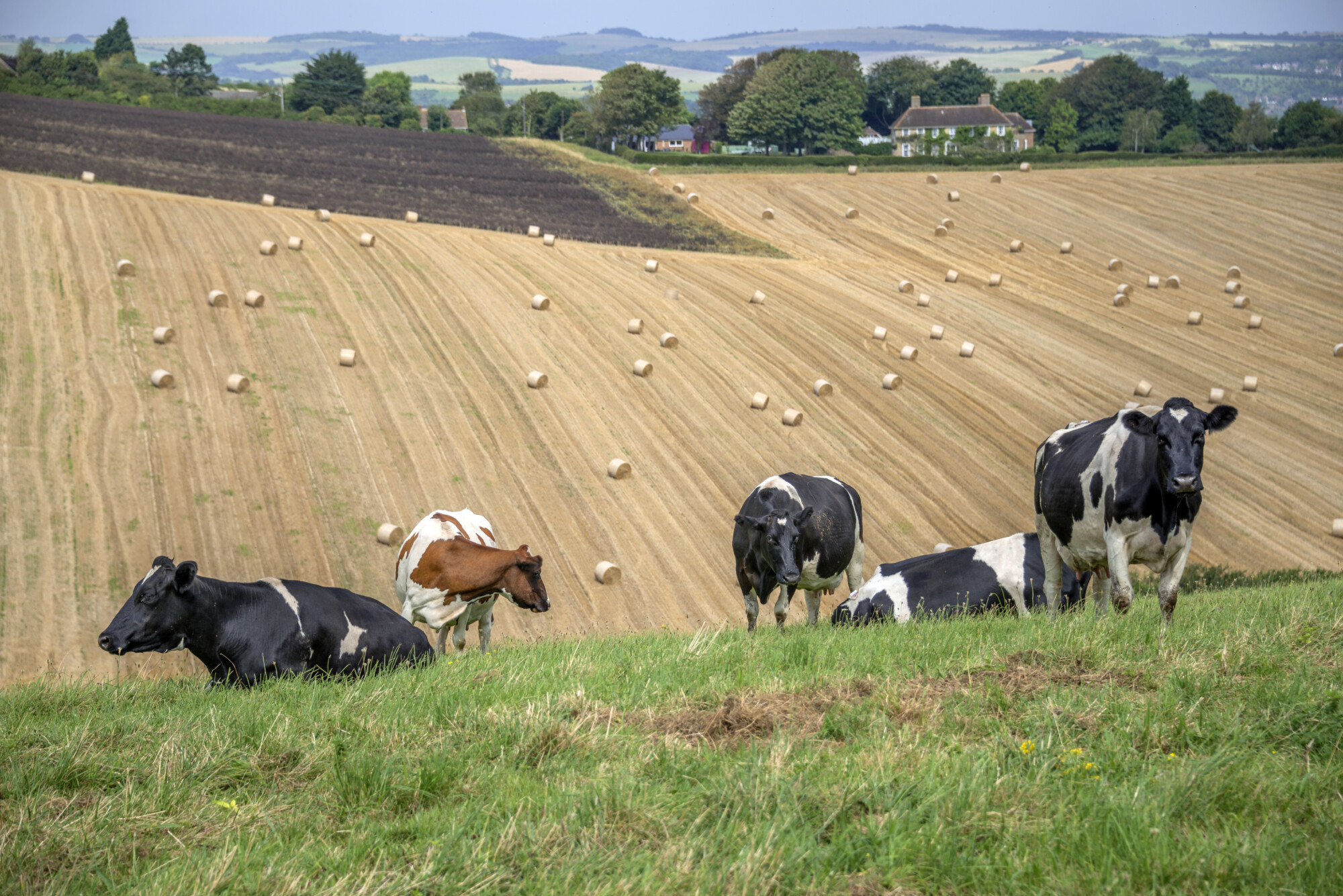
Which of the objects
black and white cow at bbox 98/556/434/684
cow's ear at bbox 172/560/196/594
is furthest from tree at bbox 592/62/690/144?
cow's ear at bbox 172/560/196/594

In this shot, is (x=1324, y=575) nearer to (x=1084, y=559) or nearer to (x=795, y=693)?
(x=1084, y=559)

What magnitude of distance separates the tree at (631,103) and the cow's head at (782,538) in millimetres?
76588

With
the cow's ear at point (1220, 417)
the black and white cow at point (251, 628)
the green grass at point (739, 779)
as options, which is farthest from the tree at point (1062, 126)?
the green grass at point (739, 779)

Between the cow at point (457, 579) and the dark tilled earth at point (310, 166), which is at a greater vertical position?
the dark tilled earth at point (310, 166)

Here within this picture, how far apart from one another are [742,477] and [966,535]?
4.60 metres

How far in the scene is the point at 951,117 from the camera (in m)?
132

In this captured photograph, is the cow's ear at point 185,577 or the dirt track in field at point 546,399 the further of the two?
the dirt track in field at point 546,399

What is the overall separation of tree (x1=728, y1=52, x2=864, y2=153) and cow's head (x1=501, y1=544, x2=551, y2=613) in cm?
8688

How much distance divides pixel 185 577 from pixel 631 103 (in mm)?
80989

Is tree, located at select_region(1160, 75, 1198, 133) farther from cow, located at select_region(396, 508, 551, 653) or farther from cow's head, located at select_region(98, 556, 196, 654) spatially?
A: cow's head, located at select_region(98, 556, 196, 654)

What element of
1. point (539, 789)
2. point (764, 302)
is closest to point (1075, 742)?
point (539, 789)

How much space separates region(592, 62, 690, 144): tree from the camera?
85.1 meters

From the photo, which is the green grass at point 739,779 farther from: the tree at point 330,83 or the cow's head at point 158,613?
the tree at point 330,83

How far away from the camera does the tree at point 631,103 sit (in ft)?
279
